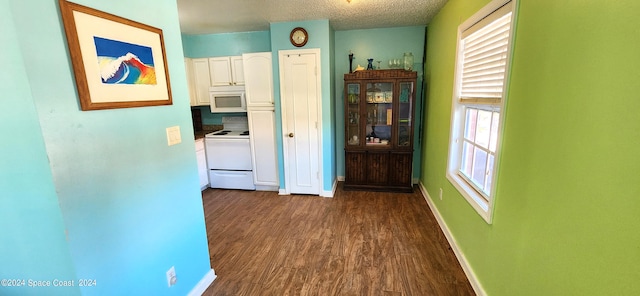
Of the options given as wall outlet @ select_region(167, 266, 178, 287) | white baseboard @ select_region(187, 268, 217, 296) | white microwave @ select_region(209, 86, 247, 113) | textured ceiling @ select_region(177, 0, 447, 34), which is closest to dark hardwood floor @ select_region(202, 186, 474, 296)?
white baseboard @ select_region(187, 268, 217, 296)

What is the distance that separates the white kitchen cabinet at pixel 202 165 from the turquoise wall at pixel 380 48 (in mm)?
2171

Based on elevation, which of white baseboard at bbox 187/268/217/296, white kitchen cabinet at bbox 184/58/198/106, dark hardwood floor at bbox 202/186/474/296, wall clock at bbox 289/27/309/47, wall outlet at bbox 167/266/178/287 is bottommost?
dark hardwood floor at bbox 202/186/474/296

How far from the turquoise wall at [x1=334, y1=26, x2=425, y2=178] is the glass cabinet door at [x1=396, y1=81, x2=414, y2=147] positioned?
0.38 m

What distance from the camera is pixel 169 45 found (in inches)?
61.5

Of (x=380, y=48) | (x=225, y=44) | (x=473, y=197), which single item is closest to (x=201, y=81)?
(x=225, y=44)

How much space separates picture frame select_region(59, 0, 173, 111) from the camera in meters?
1.07

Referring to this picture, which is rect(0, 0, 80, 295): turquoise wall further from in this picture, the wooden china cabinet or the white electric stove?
the wooden china cabinet

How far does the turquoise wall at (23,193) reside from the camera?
94 cm

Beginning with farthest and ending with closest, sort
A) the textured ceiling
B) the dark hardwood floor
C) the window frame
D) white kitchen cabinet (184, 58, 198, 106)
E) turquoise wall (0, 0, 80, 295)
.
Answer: white kitchen cabinet (184, 58, 198, 106)
the textured ceiling
the dark hardwood floor
the window frame
turquoise wall (0, 0, 80, 295)

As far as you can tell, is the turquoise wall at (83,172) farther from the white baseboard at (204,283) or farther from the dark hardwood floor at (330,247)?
the dark hardwood floor at (330,247)

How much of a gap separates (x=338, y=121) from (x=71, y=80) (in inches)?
132

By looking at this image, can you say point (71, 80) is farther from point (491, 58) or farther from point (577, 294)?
point (491, 58)

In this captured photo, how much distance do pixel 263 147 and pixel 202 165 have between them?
3.32 ft

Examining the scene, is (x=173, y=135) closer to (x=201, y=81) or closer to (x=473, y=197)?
(x=473, y=197)
